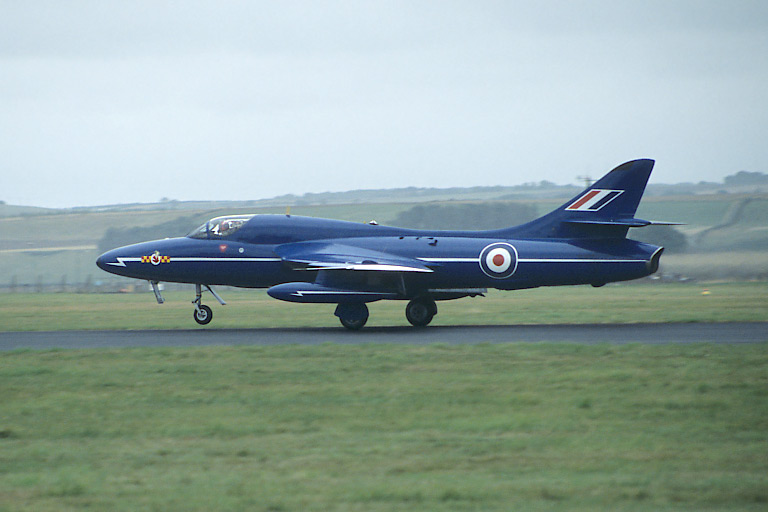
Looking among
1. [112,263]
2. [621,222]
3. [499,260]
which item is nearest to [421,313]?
[499,260]

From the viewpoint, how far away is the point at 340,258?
833 inches

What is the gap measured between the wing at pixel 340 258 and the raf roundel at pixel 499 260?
1438mm

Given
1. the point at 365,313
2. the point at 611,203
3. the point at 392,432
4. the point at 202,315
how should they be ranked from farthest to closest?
1. the point at 202,315
2. the point at 611,203
3. the point at 365,313
4. the point at 392,432

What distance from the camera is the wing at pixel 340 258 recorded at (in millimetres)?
20359

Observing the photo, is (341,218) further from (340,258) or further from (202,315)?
(340,258)

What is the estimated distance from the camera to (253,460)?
804 cm

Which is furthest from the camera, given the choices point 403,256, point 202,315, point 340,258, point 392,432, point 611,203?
point 202,315

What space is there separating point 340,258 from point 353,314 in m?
1.52

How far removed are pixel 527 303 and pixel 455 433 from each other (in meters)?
22.0

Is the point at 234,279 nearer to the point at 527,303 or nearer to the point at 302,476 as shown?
the point at 527,303

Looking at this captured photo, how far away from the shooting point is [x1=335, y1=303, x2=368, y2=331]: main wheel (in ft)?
67.7

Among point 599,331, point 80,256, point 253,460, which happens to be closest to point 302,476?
point 253,460

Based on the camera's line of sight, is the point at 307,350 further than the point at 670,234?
No

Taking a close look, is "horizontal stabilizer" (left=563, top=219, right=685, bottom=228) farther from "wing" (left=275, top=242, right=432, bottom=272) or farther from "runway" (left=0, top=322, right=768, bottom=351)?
"wing" (left=275, top=242, right=432, bottom=272)
